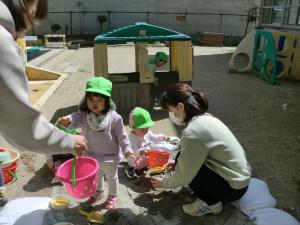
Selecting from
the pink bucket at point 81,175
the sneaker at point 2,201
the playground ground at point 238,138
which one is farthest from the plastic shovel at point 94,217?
the sneaker at point 2,201

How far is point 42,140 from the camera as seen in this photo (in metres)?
1.48

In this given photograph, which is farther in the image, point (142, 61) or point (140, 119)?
point (142, 61)

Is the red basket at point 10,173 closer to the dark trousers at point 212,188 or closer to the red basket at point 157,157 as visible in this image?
the red basket at point 157,157

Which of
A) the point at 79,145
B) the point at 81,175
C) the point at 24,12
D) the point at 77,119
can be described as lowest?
the point at 81,175

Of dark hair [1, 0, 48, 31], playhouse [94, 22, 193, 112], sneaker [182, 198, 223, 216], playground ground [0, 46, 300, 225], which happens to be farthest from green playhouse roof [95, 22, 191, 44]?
dark hair [1, 0, 48, 31]

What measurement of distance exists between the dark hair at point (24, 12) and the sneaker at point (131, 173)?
6.34 ft

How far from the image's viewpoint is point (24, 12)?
136 cm

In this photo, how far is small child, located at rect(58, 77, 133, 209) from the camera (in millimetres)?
2588

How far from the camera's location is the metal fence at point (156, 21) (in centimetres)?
1845

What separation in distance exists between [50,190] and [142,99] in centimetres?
234

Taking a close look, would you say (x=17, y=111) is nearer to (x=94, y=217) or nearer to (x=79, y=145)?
(x=79, y=145)

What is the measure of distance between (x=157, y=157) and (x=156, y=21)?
1667 centimetres

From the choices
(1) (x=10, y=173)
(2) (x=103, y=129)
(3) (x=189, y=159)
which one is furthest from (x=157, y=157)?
(1) (x=10, y=173)

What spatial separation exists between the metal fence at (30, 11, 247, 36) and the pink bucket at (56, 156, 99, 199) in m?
17.1
